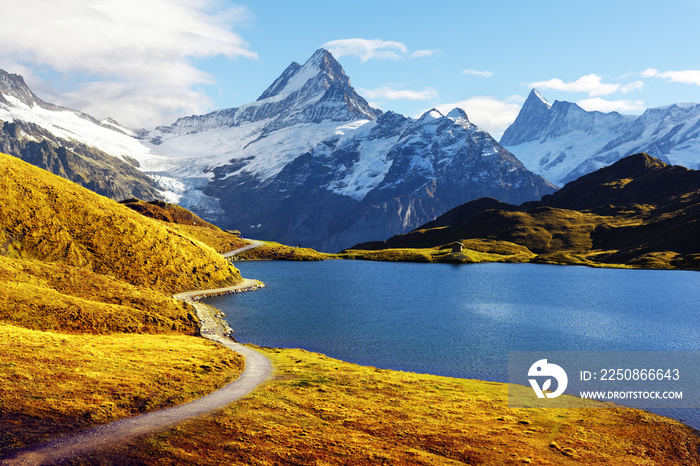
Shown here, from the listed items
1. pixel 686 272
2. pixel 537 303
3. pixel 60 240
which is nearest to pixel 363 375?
pixel 60 240

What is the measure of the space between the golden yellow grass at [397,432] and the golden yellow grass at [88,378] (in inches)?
180

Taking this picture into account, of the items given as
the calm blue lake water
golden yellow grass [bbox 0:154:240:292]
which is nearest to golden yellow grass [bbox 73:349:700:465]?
the calm blue lake water

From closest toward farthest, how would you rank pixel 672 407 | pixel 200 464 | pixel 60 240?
pixel 200 464 → pixel 672 407 → pixel 60 240

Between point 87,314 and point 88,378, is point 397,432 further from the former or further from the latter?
point 87,314

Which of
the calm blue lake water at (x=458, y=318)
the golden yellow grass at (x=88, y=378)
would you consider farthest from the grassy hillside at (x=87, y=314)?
the calm blue lake water at (x=458, y=318)

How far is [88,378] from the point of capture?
116 feet

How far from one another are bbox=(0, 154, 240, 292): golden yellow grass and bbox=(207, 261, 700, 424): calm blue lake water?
1318cm

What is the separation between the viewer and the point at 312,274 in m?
164

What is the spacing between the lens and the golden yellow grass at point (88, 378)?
92.7 ft

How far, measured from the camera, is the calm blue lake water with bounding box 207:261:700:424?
62.9 m

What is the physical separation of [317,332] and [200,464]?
4811 centimetres

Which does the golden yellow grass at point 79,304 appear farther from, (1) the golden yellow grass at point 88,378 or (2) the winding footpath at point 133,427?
(2) the winding footpath at point 133,427

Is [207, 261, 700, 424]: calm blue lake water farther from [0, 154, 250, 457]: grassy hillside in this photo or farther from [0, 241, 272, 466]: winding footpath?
[0, 241, 272, 466]: winding footpath

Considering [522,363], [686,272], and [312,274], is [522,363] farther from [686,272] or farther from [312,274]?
[686,272]
